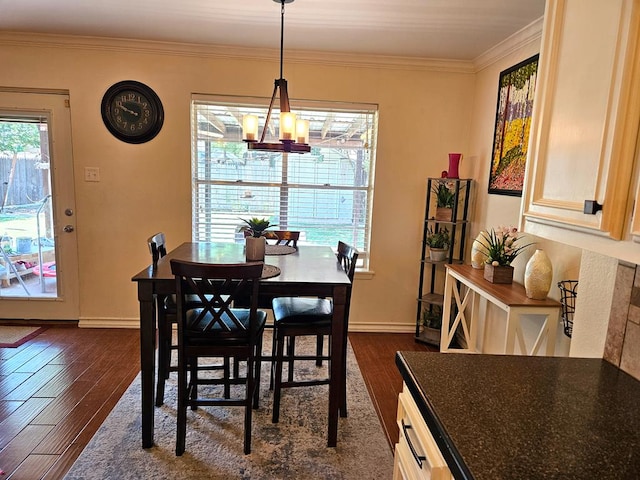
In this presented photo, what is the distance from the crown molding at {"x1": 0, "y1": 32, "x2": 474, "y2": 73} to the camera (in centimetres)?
314

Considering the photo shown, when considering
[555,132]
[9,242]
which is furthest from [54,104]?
[555,132]

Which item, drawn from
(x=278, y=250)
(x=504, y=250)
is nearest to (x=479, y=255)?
(x=504, y=250)

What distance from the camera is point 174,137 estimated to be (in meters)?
3.34

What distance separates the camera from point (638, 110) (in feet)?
2.64

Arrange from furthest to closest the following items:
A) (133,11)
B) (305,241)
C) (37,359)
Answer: (305,241)
(37,359)
(133,11)

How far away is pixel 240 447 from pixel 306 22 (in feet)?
8.62

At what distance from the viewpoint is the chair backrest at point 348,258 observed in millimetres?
2316

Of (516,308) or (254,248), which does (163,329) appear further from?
(516,308)

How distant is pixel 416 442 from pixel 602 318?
0.70m

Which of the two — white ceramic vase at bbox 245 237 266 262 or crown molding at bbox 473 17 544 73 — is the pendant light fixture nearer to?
white ceramic vase at bbox 245 237 266 262

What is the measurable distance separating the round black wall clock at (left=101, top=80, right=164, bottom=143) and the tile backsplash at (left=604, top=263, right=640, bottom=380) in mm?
3274

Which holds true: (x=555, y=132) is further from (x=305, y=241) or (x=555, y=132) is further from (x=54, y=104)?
(x=54, y=104)

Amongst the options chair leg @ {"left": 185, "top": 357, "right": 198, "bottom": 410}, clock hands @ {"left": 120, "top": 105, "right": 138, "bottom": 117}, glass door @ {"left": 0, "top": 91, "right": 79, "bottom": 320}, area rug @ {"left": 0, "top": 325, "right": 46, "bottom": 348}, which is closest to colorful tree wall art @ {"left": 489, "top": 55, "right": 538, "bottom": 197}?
chair leg @ {"left": 185, "top": 357, "right": 198, "bottom": 410}

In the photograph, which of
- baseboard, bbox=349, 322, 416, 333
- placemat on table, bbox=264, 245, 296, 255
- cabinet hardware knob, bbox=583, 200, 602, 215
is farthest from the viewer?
baseboard, bbox=349, 322, 416, 333
